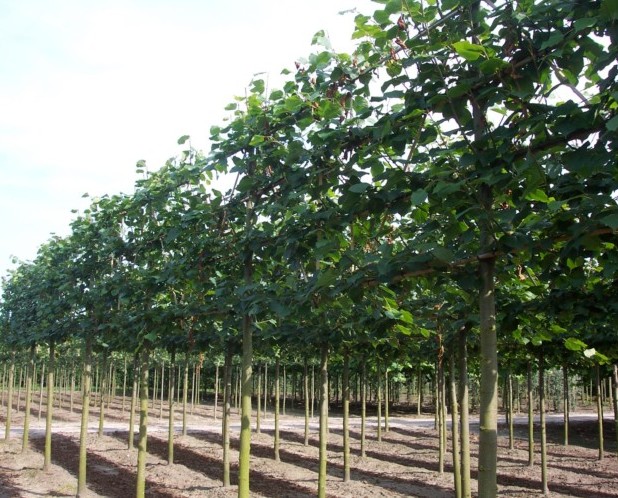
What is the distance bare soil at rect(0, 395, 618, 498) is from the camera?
11.4 meters

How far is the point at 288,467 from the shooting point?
1397cm

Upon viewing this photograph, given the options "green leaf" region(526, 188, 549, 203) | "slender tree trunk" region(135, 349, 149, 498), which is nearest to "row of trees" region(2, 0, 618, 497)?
"green leaf" region(526, 188, 549, 203)

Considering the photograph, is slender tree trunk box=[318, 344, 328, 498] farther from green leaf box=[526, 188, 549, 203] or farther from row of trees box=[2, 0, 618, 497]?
green leaf box=[526, 188, 549, 203]

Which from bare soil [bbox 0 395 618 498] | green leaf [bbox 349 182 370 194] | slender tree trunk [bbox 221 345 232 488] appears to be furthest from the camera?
bare soil [bbox 0 395 618 498]

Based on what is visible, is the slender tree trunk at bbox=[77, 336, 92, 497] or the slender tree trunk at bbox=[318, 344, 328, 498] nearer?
the slender tree trunk at bbox=[318, 344, 328, 498]

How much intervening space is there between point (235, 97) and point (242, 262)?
1655mm

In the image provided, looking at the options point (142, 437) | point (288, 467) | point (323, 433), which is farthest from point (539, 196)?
point (288, 467)

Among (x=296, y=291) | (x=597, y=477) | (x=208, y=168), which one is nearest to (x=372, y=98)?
(x=296, y=291)

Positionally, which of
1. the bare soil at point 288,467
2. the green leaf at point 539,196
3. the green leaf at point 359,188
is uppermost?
the green leaf at point 359,188

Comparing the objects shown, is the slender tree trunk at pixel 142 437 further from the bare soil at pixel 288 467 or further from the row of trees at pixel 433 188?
the bare soil at pixel 288 467

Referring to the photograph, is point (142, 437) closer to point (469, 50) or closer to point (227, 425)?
point (227, 425)

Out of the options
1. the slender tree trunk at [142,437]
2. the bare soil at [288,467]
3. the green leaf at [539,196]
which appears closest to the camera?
the green leaf at [539,196]

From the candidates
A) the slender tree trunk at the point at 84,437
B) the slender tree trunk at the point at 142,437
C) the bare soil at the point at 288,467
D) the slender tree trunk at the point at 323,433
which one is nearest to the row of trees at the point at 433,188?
the slender tree trunk at the point at 142,437

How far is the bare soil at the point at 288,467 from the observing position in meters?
11.4
